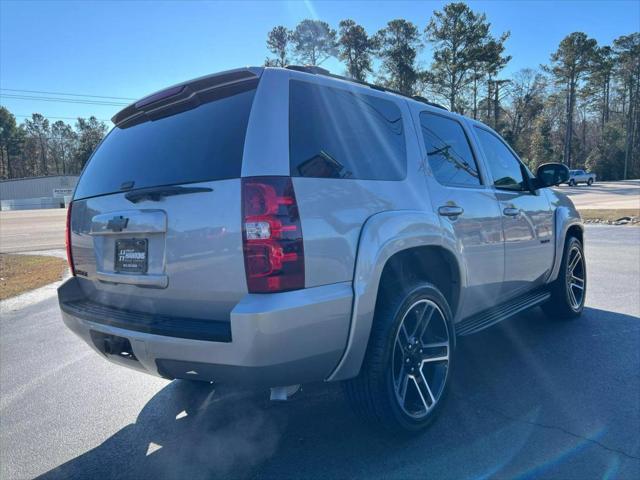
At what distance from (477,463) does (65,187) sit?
77370mm

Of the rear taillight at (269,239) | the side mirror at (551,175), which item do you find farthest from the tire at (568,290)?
the rear taillight at (269,239)

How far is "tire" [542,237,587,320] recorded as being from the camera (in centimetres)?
486

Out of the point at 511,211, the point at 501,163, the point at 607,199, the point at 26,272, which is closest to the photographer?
the point at 511,211

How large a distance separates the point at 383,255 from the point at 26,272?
9.52 metres

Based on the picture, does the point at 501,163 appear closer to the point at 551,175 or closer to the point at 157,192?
the point at 551,175

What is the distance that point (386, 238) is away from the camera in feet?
8.23

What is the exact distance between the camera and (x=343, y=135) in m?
2.57

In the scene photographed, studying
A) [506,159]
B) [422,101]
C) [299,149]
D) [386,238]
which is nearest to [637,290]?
[506,159]

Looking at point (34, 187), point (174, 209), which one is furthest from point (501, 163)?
point (34, 187)

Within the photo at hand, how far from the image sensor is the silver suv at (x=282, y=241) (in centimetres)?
213

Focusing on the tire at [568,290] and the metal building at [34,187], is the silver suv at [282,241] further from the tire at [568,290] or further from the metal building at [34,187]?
the metal building at [34,187]

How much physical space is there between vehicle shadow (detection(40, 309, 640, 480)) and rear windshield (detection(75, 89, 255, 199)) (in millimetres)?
1557

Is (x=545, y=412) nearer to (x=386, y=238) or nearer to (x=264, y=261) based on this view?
(x=386, y=238)

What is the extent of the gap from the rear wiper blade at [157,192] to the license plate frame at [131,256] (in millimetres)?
224
